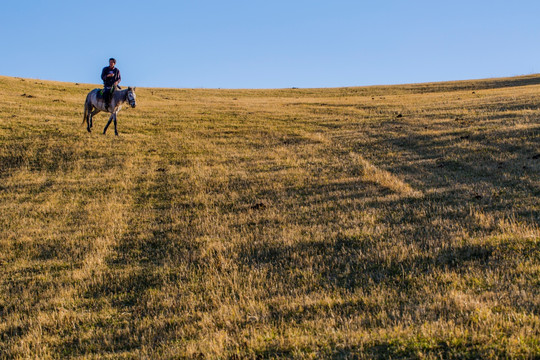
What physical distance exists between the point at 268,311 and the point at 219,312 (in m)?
0.88

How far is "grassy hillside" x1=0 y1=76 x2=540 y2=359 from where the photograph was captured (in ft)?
20.7

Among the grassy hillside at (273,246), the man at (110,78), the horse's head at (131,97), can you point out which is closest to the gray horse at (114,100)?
the horse's head at (131,97)

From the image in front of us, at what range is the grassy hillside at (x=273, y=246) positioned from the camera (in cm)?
630

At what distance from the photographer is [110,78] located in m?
23.7

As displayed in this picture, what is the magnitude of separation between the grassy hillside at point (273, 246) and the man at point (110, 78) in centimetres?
328

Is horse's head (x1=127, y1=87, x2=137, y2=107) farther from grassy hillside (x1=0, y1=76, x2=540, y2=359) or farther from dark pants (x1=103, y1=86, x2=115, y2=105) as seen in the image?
grassy hillside (x1=0, y1=76, x2=540, y2=359)

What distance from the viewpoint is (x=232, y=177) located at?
62.1ft

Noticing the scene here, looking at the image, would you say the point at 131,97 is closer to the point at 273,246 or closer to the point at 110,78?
the point at 110,78

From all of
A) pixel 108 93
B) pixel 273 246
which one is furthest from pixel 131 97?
pixel 273 246

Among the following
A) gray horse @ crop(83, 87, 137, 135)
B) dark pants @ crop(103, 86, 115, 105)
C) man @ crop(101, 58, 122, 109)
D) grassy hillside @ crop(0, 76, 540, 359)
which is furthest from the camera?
dark pants @ crop(103, 86, 115, 105)

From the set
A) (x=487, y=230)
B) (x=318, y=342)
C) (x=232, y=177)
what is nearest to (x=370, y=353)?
(x=318, y=342)

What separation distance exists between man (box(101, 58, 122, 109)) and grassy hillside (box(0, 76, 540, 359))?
328 centimetres

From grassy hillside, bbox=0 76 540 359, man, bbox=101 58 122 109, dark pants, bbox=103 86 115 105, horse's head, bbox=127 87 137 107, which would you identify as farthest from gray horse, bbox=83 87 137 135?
grassy hillside, bbox=0 76 540 359

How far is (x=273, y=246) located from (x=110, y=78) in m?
17.7
